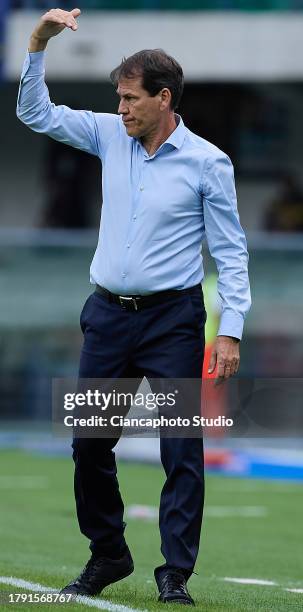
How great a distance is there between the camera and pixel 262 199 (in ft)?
79.7

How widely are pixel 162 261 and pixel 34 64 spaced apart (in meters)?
0.93

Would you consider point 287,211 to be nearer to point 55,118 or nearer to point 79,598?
point 55,118

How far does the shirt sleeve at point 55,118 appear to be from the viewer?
22.2 ft

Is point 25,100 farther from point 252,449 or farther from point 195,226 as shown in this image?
point 252,449

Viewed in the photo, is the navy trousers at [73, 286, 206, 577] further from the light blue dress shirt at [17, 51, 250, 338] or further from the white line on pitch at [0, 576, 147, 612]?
the white line on pitch at [0, 576, 147, 612]

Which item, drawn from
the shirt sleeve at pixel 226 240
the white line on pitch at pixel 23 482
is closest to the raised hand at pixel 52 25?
the shirt sleeve at pixel 226 240

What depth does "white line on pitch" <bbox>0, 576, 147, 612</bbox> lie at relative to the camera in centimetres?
634

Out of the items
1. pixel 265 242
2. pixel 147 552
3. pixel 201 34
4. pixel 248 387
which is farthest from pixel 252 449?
pixel 248 387

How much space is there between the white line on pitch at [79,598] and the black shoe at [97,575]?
0.09 m

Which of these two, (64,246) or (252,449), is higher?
(64,246)

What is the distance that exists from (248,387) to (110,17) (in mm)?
15580

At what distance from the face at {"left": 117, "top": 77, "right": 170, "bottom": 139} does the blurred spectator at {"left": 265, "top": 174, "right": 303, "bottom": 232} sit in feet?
47.9

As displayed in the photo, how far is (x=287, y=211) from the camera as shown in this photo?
21672 millimetres

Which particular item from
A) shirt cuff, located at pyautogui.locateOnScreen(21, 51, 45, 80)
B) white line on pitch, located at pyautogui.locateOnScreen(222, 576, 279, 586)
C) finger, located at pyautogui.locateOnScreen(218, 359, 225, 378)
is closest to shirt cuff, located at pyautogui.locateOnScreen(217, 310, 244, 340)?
finger, located at pyautogui.locateOnScreen(218, 359, 225, 378)
